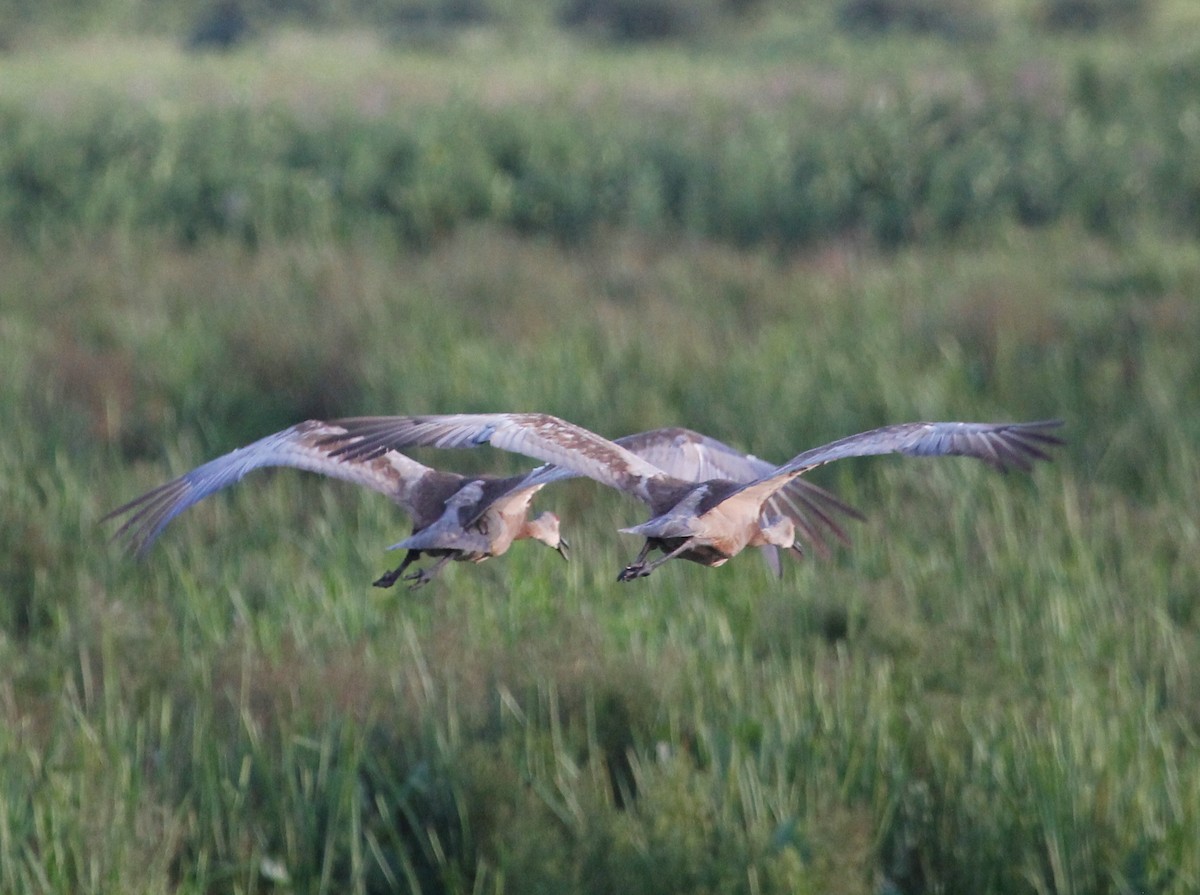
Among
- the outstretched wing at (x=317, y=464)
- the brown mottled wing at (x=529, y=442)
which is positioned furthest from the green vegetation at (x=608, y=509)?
the brown mottled wing at (x=529, y=442)

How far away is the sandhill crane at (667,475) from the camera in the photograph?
194cm

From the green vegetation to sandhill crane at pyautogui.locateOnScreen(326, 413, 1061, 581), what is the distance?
155cm

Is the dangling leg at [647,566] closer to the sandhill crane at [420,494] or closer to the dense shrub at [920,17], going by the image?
the sandhill crane at [420,494]

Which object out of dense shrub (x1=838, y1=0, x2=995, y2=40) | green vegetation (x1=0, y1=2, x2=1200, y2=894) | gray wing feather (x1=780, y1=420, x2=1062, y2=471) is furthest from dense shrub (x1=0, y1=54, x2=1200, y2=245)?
dense shrub (x1=838, y1=0, x2=995, y2=40)

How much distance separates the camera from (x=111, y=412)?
719 cm

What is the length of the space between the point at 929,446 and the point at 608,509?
12.9ft

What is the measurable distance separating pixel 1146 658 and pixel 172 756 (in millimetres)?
2727

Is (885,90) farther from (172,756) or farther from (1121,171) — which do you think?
(172,756)

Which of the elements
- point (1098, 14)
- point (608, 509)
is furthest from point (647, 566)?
point (1098, 14)

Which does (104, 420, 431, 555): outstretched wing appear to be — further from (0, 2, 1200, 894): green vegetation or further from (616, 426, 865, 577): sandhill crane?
(0, 2, 1200, 894): green vegetation

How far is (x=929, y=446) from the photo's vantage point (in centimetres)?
208

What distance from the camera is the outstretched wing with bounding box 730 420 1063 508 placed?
1.91 metres

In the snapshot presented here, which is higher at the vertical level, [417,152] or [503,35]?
[503,35]

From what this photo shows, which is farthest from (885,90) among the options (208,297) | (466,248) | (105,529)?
(105,529)
